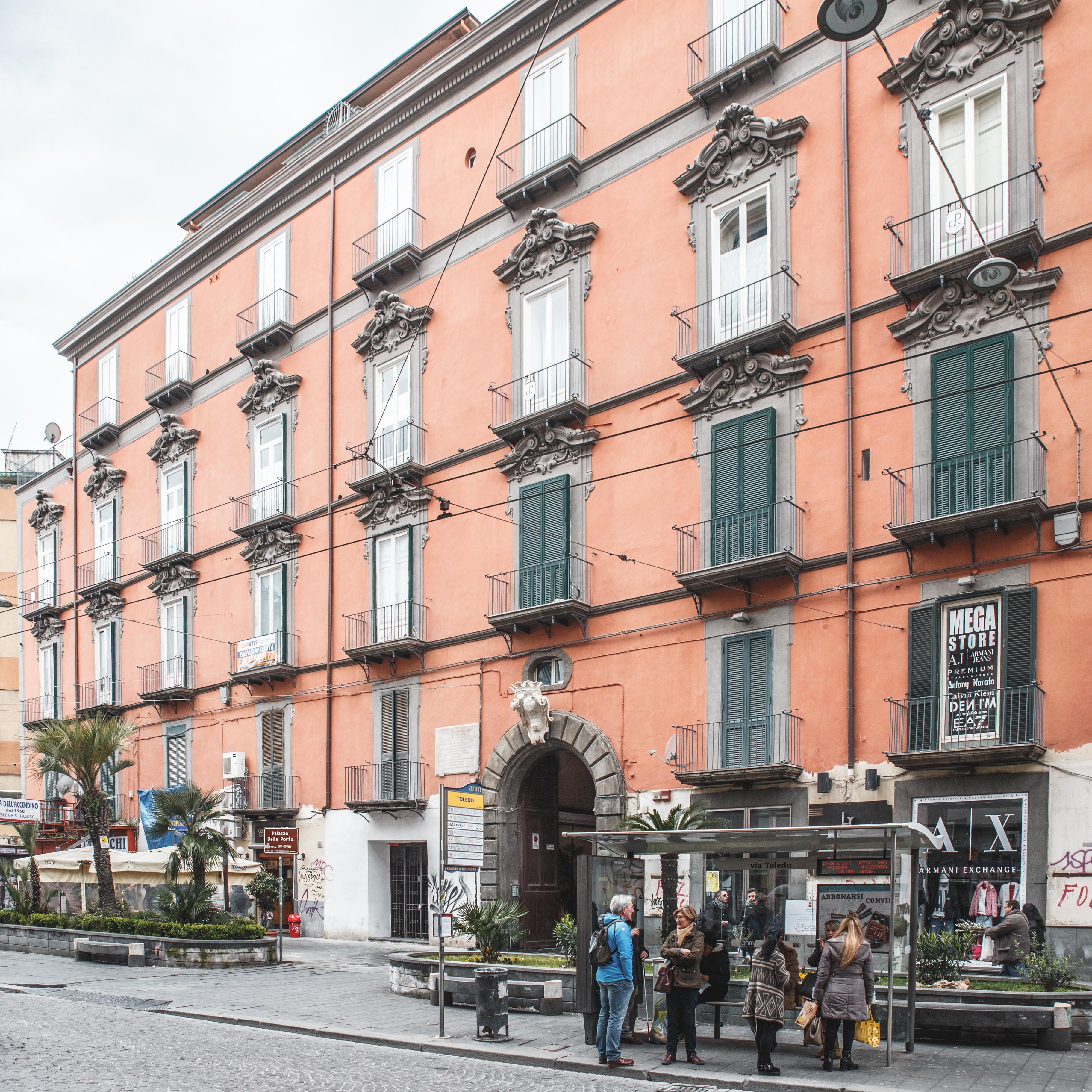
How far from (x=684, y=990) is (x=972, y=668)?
7.28m

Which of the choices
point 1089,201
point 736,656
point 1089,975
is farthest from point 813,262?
point 1089,975

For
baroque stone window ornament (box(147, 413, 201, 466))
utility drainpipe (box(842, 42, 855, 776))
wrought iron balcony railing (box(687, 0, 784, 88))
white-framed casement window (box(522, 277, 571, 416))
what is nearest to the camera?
utility drainpipe (box(842, 42, 855, 776))

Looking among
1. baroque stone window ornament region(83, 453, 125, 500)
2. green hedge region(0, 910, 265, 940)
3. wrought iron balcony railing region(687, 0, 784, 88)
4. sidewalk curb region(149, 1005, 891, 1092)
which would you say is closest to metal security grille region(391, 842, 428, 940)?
green hedge region(0, 910, 265, 940)

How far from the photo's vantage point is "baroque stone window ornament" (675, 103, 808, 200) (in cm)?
2167

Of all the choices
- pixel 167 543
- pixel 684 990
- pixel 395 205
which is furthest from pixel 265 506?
pixel 684 990

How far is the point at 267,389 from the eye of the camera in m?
32.5

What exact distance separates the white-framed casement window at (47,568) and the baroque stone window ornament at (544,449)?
77.0 feet

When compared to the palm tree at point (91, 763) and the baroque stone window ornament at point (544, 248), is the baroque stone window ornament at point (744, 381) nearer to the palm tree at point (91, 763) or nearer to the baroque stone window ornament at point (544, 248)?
the baroque stone window ornament at point (544, 248)

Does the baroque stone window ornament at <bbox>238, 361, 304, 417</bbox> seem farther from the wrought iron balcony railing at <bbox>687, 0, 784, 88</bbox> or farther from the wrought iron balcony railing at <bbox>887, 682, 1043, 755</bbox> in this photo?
the wrought iron balcony railing at <bbox>887, 682, 1043, 755</bbox>

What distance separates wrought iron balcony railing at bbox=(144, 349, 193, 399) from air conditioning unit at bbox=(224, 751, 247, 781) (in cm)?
1098

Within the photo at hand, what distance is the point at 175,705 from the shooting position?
35000 mm

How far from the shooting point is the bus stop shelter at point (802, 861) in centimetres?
1343

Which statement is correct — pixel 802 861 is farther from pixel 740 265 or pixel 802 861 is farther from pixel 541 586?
pixel 740 265

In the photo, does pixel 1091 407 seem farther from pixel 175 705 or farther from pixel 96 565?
pixel 96 565
